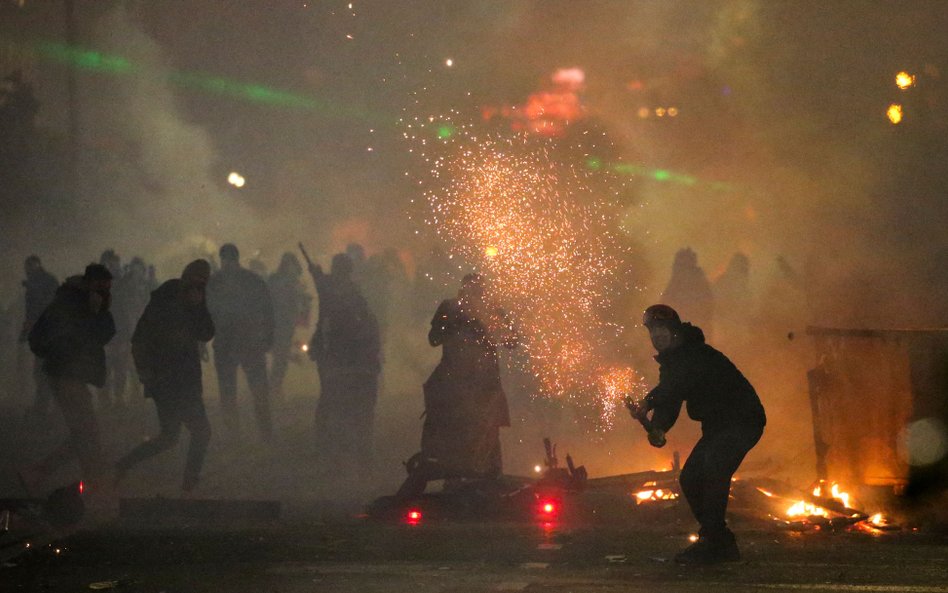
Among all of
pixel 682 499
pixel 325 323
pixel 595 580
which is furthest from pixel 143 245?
pixel 595 580

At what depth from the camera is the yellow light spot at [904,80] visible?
1484cm

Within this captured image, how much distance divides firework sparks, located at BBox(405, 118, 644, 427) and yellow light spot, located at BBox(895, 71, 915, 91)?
4.33m

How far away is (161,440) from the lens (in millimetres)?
9344

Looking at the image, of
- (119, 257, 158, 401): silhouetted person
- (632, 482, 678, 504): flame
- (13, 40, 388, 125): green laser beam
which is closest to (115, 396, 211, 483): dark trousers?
(632, 482, 678, 504): flame

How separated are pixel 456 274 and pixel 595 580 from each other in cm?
1459

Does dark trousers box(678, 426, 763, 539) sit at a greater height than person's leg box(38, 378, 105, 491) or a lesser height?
lesser

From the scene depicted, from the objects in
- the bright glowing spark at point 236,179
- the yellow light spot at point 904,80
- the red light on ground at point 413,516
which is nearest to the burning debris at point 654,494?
the red light on ground at point 413,516

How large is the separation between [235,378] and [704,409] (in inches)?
308

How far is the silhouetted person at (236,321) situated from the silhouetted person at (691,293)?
5746 millimetres

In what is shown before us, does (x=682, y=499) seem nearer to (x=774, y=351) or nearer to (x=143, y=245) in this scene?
(x=774, y=351)

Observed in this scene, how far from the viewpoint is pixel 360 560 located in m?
6.54

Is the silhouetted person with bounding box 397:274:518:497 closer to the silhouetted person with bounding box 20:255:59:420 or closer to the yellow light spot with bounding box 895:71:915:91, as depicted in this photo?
the silhouetted person with bounding box 20:255:59:420

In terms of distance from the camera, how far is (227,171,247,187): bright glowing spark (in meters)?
29.8

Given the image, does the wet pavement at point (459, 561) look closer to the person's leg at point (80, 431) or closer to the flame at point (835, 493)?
the flame at point (835, 493)
